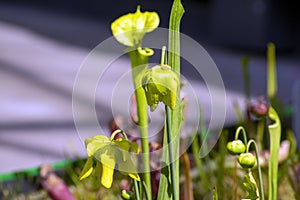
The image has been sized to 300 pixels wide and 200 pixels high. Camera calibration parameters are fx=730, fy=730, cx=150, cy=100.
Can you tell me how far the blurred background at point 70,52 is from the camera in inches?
92.4

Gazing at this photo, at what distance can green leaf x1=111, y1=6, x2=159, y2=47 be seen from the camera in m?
0.52

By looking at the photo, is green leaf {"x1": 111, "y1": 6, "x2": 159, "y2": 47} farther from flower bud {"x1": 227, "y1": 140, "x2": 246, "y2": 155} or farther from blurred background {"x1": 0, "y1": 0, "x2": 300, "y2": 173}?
blurred background {"x1": 0, "y1": 0, "x2": 300, "y2": 173}

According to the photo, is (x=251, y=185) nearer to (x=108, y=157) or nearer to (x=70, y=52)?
(x=108, y=157)

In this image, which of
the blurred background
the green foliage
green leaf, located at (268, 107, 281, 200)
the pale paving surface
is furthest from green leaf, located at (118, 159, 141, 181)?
the blurred background

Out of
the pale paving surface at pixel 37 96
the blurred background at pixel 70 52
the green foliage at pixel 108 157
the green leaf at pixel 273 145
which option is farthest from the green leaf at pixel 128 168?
the blurred background at pixel 70 52

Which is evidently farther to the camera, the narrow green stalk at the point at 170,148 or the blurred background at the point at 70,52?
the blurred background at the point at 70,52

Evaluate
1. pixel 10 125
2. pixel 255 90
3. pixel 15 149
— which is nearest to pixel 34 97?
pixel 10 125

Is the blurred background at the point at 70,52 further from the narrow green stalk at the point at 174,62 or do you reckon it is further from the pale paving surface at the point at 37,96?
the narrow green stalk at the point at 174,62

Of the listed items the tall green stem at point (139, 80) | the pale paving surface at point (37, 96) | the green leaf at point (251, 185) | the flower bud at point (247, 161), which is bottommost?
the green leaf at point (251, 185)

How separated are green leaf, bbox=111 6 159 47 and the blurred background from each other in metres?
1.40

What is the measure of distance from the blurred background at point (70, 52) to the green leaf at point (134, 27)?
4.61ft

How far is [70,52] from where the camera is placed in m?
3.72

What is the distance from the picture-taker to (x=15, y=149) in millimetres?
2170

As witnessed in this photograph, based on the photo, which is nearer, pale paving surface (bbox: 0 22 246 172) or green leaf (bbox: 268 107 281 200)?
green leaf (bbox: 268 107 281 200)
